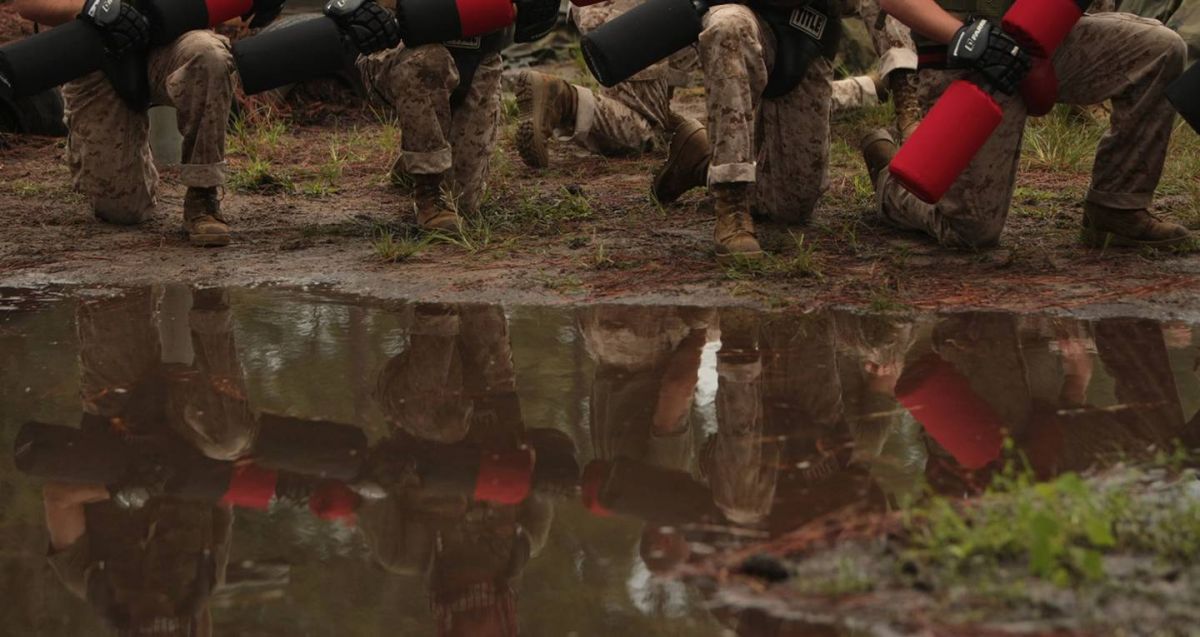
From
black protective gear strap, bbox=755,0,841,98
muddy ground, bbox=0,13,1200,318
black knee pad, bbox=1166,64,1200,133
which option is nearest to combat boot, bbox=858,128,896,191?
muddy ground, bbox=0,13,1200,318

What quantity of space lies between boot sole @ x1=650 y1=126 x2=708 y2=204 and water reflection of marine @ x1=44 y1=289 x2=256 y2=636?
190 cm

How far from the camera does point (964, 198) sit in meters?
4.77

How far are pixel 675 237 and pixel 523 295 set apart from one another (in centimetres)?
96

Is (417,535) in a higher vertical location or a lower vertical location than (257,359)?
higher

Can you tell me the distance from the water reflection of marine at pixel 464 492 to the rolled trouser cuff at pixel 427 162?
A: 1405 mm

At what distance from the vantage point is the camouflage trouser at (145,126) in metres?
5.23

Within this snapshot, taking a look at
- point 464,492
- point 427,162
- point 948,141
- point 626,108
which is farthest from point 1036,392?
point 626,108

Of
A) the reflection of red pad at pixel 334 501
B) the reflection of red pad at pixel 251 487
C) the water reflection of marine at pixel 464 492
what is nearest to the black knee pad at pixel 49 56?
the water reflection of marine at pixel 464 492

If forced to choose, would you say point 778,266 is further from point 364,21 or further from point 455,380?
point 364,21

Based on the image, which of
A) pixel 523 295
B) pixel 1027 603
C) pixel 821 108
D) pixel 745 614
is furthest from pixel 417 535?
pixel 821 108

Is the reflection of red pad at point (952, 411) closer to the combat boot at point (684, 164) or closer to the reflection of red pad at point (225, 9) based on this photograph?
the combat boot at point (684, 164)

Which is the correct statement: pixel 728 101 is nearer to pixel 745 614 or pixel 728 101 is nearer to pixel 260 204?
pixel 260 204

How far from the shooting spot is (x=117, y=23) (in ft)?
16.6

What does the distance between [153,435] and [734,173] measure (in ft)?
7.35
